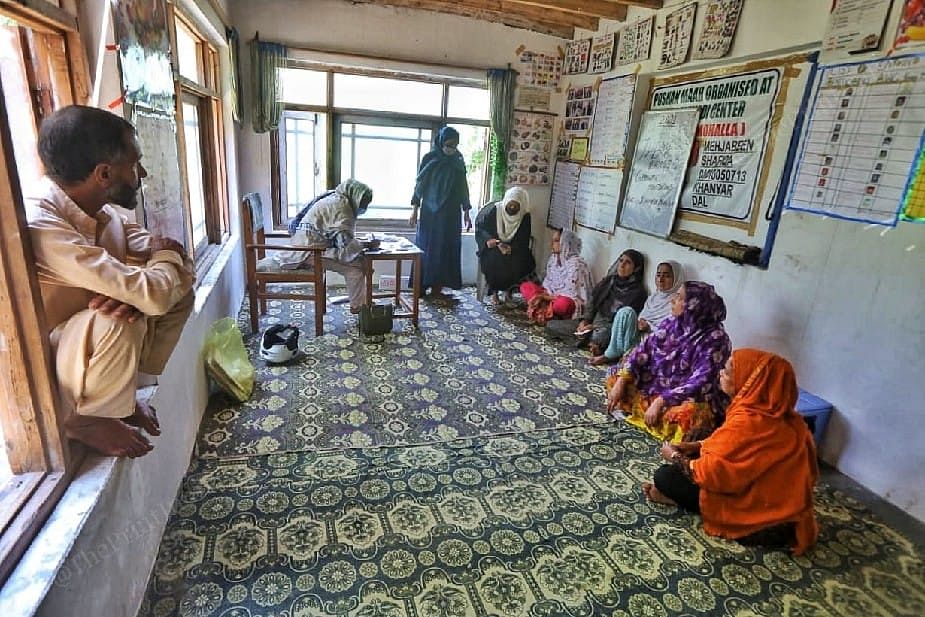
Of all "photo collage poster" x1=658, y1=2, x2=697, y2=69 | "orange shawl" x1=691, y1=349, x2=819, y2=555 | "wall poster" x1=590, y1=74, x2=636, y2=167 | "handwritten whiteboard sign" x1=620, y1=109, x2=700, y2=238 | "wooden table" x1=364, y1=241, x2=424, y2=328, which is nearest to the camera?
"orange shawl" x1=691, y1=349, x2=819, y2=555

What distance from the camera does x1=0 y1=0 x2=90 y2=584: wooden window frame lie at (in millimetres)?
953

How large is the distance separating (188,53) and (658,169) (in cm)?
310

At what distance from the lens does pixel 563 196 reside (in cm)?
480

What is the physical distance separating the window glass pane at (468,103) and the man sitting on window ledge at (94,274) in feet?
12.8

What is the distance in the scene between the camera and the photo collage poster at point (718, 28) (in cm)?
297

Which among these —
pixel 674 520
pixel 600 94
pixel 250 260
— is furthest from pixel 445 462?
pixel 600 94

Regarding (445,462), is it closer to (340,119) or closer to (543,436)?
(543,436)

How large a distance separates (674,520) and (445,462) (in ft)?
3.10

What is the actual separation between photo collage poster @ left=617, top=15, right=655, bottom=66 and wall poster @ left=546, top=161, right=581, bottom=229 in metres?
0.95

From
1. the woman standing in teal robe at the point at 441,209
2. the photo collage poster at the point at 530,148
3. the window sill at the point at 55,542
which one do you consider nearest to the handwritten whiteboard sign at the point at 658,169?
the photo collage poster at the point at 530,148

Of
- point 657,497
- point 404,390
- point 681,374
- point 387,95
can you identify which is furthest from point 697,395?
point 387,95

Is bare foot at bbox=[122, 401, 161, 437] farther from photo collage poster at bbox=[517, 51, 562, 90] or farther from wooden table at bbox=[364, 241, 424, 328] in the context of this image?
photo collage poster at bbox=[517, 51, 562, 90]

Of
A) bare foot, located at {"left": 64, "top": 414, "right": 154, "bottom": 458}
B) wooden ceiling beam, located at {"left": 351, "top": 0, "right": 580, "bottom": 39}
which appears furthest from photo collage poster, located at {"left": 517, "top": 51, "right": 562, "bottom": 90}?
bare foot, located at {"left": 64, "top": 414, "right": 154, "bottom": 458}

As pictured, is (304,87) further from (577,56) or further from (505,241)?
(577,56)
